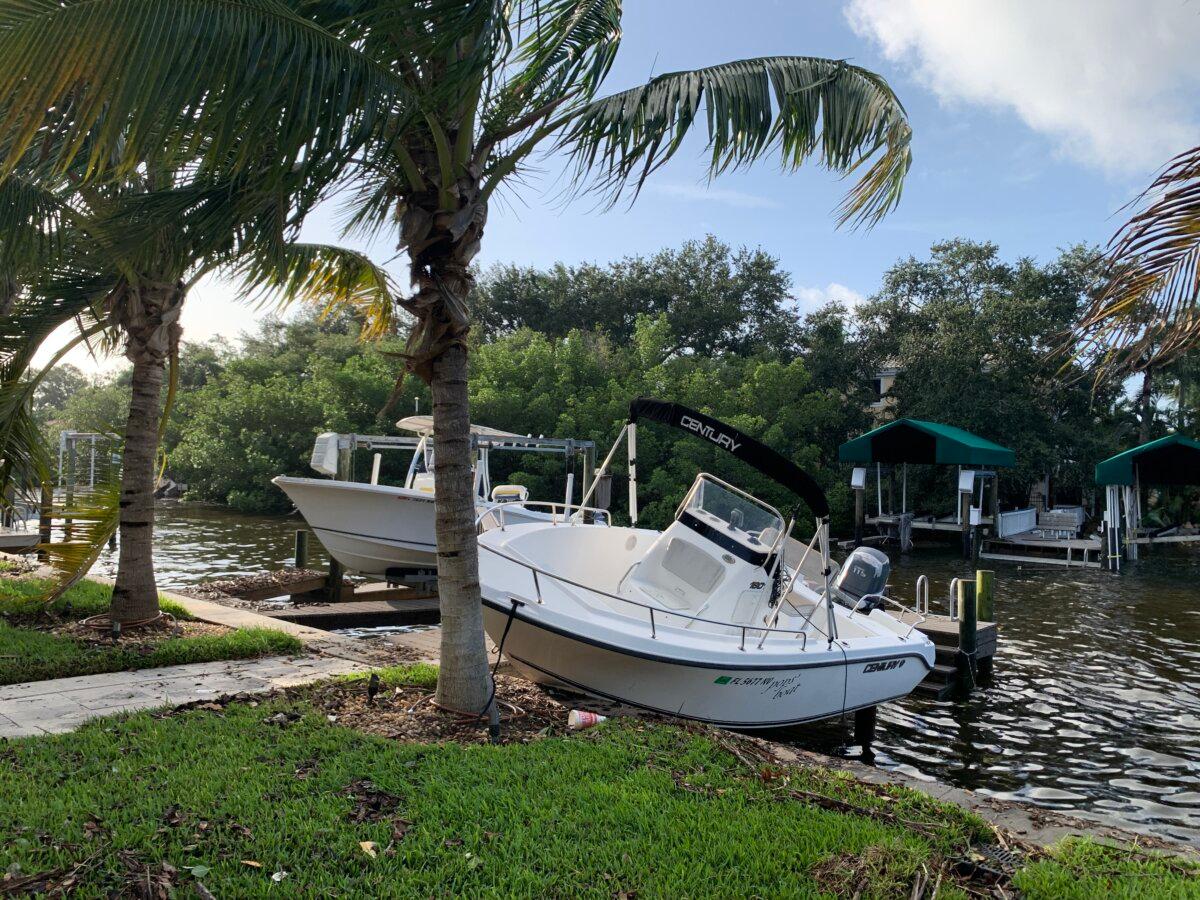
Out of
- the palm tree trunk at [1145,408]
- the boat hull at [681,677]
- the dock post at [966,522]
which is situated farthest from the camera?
the palm tree trunk at [1145,408]

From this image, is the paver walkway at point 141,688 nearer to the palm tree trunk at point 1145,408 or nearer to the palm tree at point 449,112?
the palm tree at point 449,112

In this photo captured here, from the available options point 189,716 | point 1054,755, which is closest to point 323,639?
point 189,716

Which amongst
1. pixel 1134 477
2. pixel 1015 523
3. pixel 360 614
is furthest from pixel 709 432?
pixel 1015 523

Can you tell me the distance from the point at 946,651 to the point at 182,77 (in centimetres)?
1060

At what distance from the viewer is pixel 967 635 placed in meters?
11.2

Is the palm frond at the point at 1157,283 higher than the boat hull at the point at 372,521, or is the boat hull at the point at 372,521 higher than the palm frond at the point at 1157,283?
the palm frond at the point at 1157,283

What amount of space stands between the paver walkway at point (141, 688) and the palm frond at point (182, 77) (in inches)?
163

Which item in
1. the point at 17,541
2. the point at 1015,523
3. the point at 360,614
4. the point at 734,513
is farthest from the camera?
the point at 1015,523

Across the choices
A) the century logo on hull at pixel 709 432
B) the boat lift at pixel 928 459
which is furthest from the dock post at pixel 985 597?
the boat lift at pixel 928 459

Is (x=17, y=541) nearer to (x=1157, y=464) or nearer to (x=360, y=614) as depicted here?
(x=360, y=614)

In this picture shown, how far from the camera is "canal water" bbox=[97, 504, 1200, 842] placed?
8.27 metres

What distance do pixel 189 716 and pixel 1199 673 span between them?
1294 cm

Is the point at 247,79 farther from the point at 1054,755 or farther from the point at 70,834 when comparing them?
the point at 1054,755

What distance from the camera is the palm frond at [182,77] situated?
156 inches
